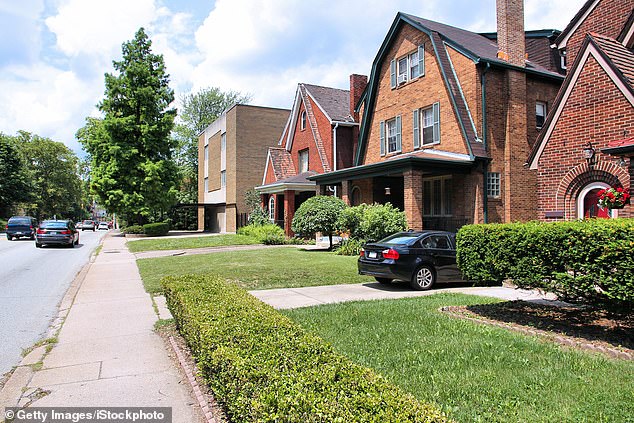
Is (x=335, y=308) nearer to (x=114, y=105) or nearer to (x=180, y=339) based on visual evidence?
(x=180, y=339)

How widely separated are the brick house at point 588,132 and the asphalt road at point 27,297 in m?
11.8

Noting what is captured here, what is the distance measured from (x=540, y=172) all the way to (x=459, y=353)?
8826 mm

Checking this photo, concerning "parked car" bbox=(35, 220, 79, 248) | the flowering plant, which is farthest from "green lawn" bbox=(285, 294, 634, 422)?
"parked car" bbox=(35, 220, 79, 248)

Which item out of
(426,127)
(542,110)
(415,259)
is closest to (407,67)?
(426,127)

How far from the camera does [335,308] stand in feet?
26.6

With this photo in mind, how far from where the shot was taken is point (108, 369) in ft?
17.8

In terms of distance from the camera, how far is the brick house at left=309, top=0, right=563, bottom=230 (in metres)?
18.4

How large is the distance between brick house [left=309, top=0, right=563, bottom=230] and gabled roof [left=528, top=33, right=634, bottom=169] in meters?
5.73

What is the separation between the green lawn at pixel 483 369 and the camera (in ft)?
12.3

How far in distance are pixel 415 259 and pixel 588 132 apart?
5407mm

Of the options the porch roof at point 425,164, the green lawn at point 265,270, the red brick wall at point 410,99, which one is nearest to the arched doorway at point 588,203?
the green lawn at point 265,270

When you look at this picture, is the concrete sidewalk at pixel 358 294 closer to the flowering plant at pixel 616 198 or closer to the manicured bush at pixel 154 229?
the flowering plant at pixel 616 198

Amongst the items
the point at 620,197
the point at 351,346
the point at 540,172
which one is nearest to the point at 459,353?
the point at 351,346

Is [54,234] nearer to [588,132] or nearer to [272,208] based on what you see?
[272,208]
